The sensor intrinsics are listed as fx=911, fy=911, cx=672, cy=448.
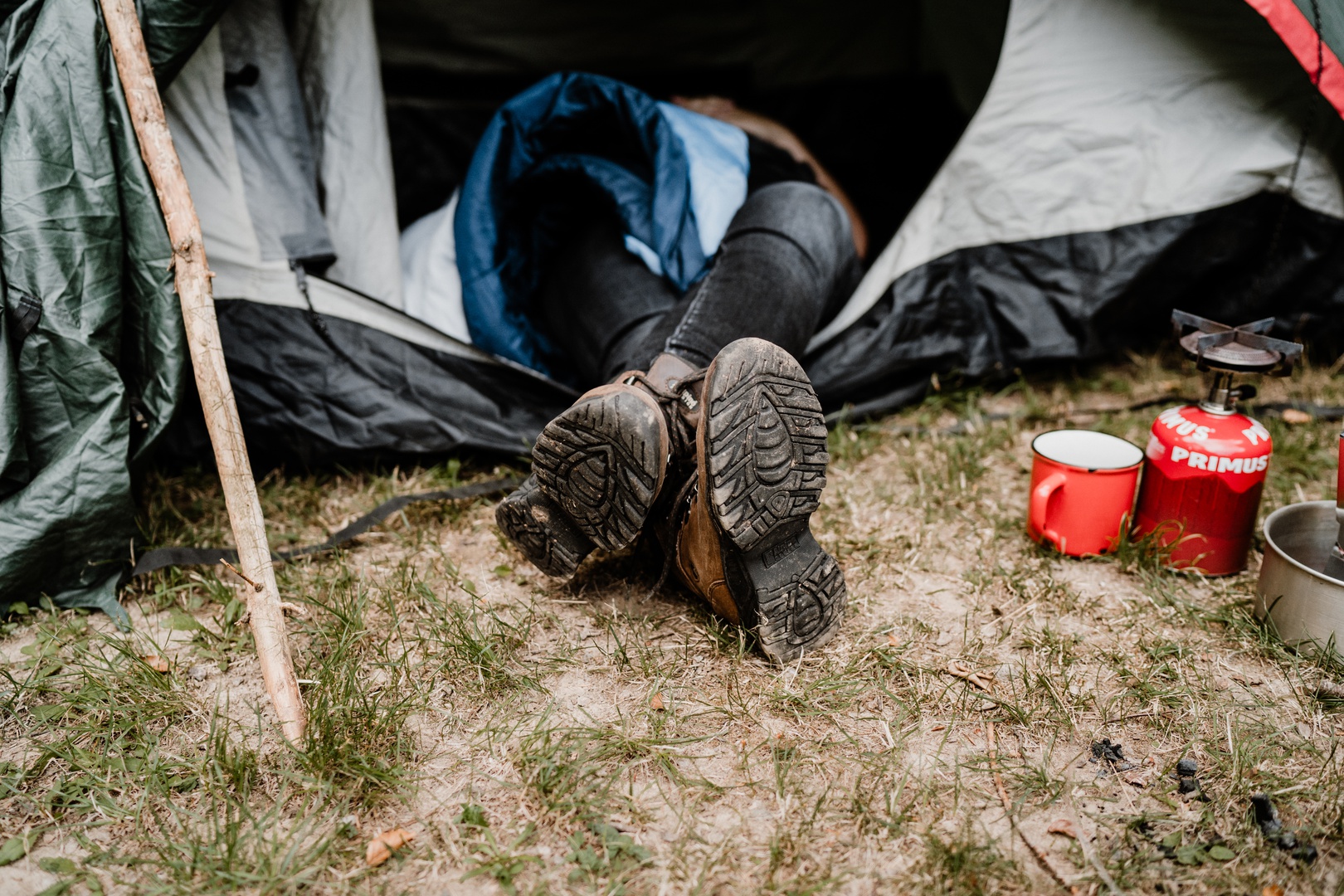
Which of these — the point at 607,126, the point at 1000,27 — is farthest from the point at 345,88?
the point at 1000,27

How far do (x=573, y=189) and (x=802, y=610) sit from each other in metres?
1.03

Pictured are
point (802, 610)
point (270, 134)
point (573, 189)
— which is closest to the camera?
point (802, 610)

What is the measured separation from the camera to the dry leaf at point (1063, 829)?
0.98 metres

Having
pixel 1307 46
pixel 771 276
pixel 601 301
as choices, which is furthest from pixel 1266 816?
pixel 1307 46

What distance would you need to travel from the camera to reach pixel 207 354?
3.82 ft

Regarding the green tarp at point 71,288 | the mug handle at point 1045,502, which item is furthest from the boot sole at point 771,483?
the green tarp at point 71,288

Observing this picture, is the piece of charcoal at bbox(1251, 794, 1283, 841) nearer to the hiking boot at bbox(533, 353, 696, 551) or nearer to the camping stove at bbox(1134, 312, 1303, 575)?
the camping stove at bbox(1134, 312, 1303, 575)

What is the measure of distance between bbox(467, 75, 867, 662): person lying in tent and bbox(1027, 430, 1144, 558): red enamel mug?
432mm

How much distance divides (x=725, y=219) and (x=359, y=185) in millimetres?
733

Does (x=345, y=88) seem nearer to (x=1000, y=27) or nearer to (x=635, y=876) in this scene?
(x=635, y=876)

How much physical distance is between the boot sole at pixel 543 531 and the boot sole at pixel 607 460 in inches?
2.7

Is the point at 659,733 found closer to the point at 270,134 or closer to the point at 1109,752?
the point at 1109,752

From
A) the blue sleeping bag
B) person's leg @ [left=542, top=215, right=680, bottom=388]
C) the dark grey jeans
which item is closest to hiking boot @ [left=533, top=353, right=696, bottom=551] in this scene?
the dark grey jeans

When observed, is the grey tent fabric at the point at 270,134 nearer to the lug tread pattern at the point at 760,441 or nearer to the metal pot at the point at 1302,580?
the lug tread pattern at the point at 760,441
